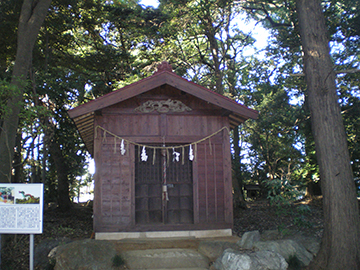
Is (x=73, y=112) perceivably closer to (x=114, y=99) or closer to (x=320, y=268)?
(x=114, y=99)

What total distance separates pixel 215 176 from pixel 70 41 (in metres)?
11.1

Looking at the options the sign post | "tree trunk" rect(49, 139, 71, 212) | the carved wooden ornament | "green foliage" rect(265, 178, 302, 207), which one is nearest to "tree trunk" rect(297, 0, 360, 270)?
"green foliage" rect(265, 178, 302, 207)

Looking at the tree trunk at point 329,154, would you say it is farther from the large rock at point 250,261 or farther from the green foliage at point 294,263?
the large rock at point 250,261

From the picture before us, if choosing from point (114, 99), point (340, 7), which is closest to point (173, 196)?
point (114, 99)

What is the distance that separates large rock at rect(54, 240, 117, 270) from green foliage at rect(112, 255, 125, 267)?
0.22ft

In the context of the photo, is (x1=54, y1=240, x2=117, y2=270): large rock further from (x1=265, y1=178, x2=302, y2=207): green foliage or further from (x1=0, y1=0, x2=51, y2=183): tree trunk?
(x1=265, y1=178, x2=302, y2=207): green foliage

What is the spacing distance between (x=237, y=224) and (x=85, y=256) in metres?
7.96

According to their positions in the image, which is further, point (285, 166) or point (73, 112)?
point (285, 166)

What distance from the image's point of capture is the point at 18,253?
25.1ft

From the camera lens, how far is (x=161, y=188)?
8.86 metres

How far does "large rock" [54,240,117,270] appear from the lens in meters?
6.23

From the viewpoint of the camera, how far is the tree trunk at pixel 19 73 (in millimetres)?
7793

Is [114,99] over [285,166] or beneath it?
over

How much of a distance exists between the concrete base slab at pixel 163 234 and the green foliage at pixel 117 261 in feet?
5.17
